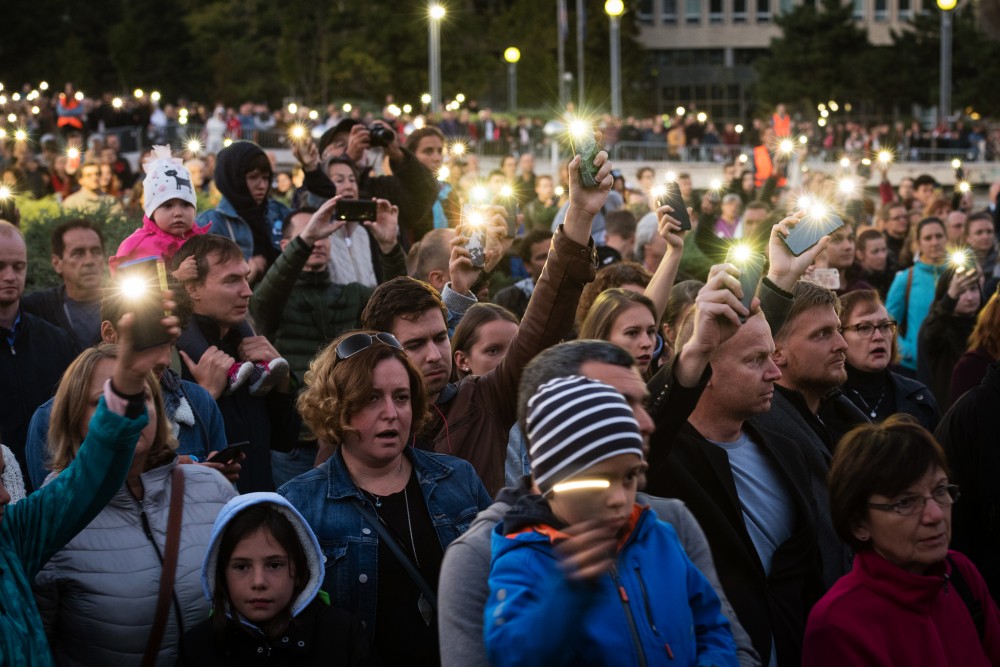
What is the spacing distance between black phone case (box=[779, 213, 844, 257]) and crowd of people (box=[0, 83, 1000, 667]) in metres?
0.02

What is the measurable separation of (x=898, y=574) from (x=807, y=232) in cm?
149

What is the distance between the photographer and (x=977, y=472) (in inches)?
218

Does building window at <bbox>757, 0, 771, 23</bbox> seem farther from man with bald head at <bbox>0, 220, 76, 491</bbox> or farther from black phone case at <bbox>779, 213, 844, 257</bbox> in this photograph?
black phone case at <bbox>779, 213, 844, 257</bbox>

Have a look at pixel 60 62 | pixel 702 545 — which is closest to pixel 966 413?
pixel 702 545

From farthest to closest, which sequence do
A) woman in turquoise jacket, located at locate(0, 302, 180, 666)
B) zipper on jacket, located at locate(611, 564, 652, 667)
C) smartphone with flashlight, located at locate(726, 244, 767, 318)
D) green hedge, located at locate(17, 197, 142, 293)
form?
1. green hedge, located at locate(17, 197, 142, 293)
2. smartphone with flashlight, located at locate(726, 244, 767, 318)
3. woman in turquoise jacket, located at locate(0, 302, 180, 666)
4. zipper on jacket, located at locate(611, 564, 652, 667)

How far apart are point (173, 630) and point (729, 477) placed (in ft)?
6.31

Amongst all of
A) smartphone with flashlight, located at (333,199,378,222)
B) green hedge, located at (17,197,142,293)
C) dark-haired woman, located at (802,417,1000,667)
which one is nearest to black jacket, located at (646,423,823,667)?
dark-haired woman, located at (802,417,1000,667)

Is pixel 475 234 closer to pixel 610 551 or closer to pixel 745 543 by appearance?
pixel 745 543

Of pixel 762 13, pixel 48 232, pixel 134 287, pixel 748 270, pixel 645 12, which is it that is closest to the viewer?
pixel 134 287

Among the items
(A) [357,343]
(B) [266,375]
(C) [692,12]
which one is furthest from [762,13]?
(A) [357,343]

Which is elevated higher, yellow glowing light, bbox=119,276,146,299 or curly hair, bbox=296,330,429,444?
yellow glowing light, bbox=119,276,146,299

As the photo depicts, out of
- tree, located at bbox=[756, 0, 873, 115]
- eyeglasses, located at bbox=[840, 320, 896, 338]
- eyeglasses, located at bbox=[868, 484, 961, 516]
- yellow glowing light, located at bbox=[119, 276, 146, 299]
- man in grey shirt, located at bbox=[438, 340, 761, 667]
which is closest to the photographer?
man in grey shirt, located at bbox=[438, 340, 761, 667]

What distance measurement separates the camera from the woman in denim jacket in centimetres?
438

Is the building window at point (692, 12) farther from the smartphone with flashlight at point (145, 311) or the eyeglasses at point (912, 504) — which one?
the smartphone with flashlight at point (145, 311)
